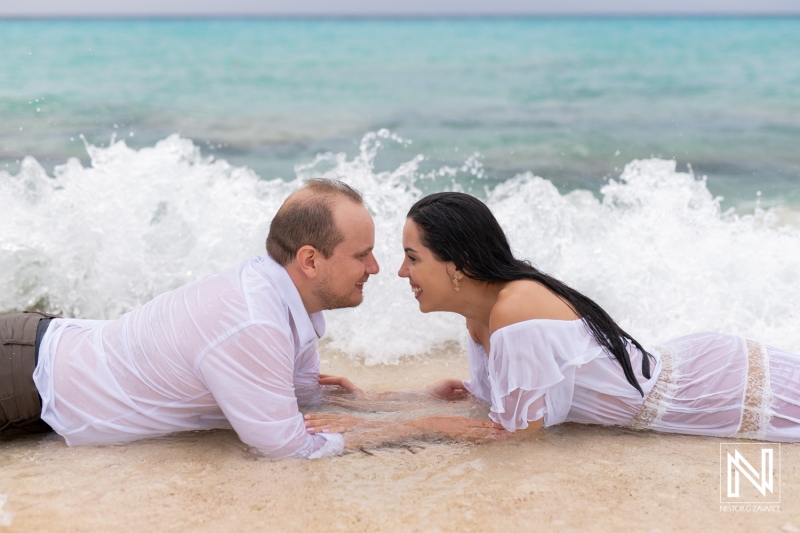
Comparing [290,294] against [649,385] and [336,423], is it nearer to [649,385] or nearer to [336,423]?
[336,423]

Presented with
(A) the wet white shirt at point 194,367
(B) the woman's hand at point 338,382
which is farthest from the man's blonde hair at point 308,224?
Answer: (B) the woman's hand at point 338,382

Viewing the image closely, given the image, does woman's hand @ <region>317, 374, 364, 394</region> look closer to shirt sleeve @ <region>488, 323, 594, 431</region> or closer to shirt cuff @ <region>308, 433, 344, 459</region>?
shirt cuff @ <region>308, 433, 344, 459</region>

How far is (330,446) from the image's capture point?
3592 millimetres

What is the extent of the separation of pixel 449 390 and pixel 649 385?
120 centimetres

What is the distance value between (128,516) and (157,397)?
0.60 m

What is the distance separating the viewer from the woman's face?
146 inches

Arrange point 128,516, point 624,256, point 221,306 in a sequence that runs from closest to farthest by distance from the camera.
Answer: point 128,516, point 221,306, point 624,256

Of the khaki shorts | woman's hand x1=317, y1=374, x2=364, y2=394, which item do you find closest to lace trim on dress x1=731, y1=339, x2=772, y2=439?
woman's hand x1=317, y1=374, x2=364, y2=394

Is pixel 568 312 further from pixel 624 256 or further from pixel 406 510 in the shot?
pixel 624 256

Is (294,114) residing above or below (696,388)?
above

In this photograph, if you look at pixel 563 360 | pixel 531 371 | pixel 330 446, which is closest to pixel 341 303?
pixel 330 446

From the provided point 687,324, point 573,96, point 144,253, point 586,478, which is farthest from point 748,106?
point 586,478

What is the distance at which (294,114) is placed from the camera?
14352 mm

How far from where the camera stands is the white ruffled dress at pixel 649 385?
347cm
